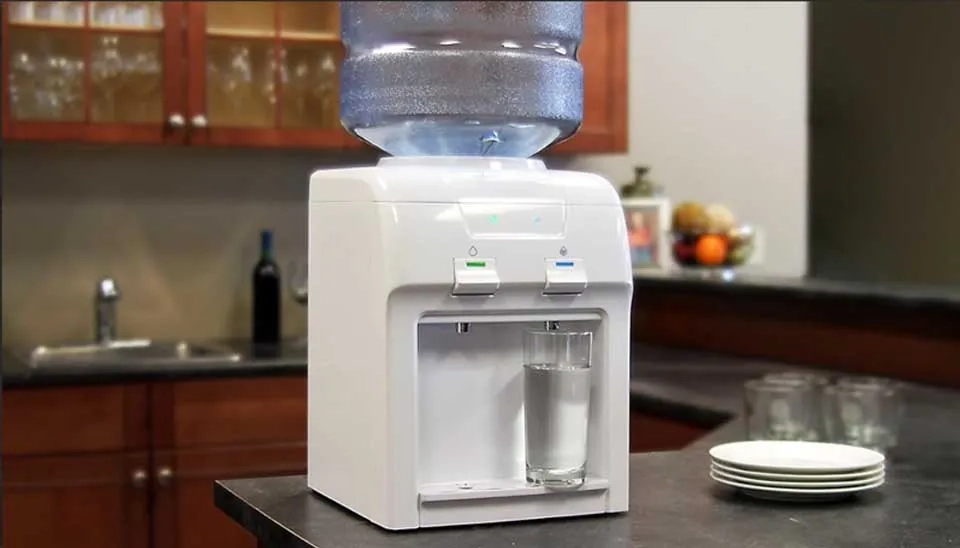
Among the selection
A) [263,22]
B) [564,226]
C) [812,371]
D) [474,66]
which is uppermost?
[263,22]

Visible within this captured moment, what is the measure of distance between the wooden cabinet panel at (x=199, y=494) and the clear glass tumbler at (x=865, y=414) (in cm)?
153

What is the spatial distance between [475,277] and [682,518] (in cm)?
38

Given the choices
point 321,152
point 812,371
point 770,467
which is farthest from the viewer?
point 321,152

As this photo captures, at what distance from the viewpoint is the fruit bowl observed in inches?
144

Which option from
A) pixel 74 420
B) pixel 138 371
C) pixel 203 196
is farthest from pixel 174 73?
pixel 74 420

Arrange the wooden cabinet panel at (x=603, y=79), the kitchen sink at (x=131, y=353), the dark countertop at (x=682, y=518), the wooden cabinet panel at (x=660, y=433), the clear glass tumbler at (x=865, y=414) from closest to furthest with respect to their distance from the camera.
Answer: the dark countertop at (x=682, y=518) < the clear glass tumbler at (x=865, y=414) < the wooden cabinet panel at (x=660, y=433) < the kitchen sink at (x=131, y=353) < the wooden cabinet panel at (x=603, y=79)

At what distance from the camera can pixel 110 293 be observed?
3.67 meters

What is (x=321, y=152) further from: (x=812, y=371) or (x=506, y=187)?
(x=506, y=187)

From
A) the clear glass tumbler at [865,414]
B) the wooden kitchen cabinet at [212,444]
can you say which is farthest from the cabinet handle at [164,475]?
the clear glass tumbler at [865,414]

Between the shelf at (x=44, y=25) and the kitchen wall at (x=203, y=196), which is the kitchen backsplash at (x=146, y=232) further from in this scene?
the shelf at (x=44, y=25)

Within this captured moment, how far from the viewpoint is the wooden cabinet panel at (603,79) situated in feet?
12.8

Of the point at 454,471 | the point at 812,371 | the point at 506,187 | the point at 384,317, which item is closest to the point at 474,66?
the point at 506,187

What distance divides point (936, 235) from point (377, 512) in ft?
11.5

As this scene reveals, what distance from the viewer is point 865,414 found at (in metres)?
2.11
